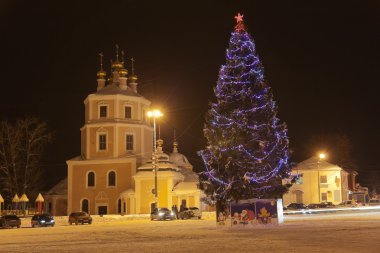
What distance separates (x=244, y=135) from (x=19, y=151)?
42.6 meters

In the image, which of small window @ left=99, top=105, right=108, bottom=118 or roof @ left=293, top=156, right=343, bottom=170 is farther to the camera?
roof @ left=293, top=156, right=343, bottom=170

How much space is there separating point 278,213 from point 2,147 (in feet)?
149

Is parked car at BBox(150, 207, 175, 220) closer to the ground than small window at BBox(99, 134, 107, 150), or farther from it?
closer to the ground

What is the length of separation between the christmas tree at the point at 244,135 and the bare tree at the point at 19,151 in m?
39.1

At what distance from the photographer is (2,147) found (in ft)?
223

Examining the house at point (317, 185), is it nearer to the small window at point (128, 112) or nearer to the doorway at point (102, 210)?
the small window at point (128, 112)

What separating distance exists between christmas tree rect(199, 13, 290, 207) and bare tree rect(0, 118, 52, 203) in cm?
3906

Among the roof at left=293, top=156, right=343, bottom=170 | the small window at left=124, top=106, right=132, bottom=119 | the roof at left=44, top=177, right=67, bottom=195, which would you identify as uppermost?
the small window at left=124, top=106, right=132, bottom=119

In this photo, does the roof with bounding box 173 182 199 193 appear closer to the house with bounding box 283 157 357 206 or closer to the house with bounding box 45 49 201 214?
the house with bounding box 45 49 201 214

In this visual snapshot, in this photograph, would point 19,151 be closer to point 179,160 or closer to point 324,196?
point 179,160

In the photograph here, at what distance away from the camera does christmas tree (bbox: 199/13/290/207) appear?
109 feet

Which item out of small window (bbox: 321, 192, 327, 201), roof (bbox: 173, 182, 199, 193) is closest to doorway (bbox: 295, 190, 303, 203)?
small window (bbox: 321, 192, 327, 201)

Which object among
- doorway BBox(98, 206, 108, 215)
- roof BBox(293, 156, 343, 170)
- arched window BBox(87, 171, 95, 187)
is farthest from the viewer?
roof BBox(293, 156, 343, 170)

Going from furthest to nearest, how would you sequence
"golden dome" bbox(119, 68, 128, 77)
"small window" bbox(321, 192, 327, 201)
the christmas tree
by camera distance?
"small window" bbox(321, 192, 327, 201) < "golden dome" bbox(119, 68, 128, 77) < the christmas tree
